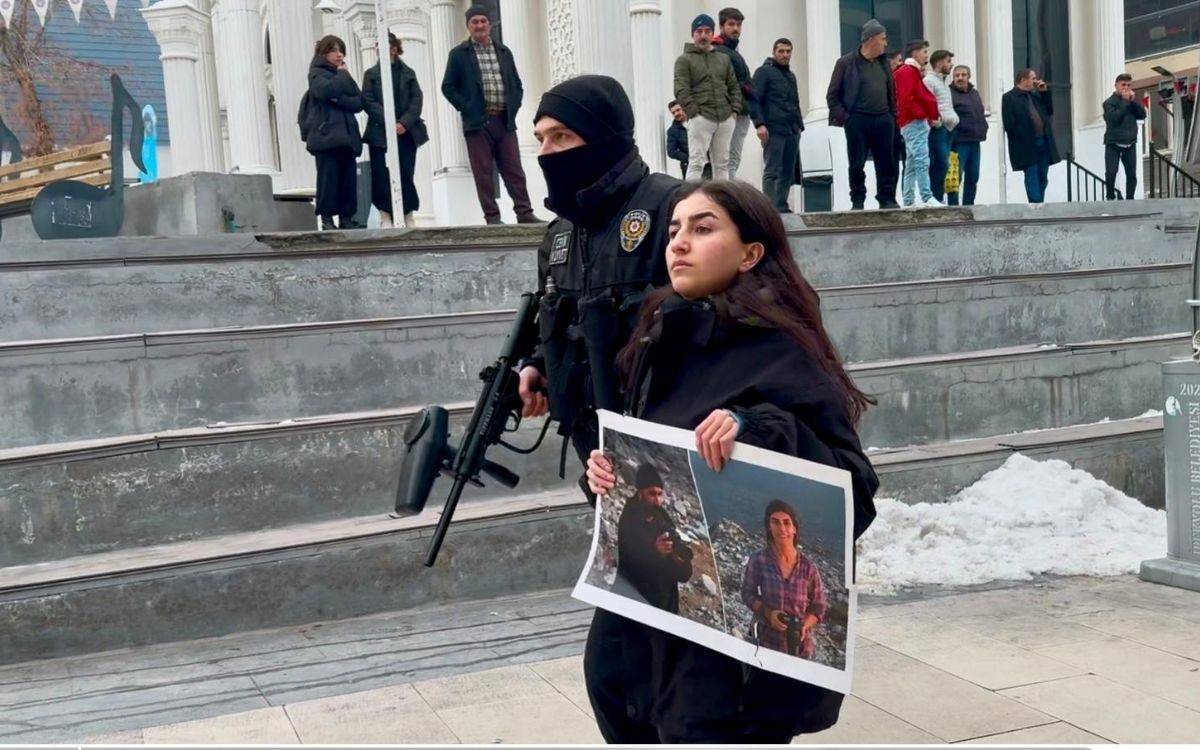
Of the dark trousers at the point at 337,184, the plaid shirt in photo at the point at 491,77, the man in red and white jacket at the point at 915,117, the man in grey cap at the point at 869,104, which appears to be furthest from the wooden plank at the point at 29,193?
the man in red and white jacket at the point at 915,117

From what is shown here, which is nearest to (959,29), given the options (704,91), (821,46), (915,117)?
(821,46)

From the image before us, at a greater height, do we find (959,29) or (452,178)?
Result: (959,29)

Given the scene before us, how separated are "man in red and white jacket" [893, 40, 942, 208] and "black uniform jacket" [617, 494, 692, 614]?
1020cm

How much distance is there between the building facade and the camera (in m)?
12.2

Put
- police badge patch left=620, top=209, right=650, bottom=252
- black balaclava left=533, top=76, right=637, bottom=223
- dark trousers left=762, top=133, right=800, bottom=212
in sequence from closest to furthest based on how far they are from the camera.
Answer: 1. police badge patch left=620, top=209, right=650, bottom=252
2. black balaclava left=533, top=76, right=637, bottom=223
3. dark trousers left=762, top=133, right=800, bottom=212

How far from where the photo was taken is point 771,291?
105 inches

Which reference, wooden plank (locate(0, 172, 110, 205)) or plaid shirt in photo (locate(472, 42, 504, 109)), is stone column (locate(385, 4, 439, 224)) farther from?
plaid shirt in photo (locate(472, 42, 504, 109))

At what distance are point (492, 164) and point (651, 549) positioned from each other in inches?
322

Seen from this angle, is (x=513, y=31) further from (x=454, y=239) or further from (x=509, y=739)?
(x=509, y=739)

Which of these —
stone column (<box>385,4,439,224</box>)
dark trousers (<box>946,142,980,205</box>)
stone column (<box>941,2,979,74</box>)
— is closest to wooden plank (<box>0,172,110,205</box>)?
stone column (<box>385,4,439,224</box>)

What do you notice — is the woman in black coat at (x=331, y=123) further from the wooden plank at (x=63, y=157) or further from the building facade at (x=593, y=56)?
the wooden plank at (x=63, y=157)

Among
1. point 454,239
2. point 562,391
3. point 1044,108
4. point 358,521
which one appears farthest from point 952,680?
point 1044,108

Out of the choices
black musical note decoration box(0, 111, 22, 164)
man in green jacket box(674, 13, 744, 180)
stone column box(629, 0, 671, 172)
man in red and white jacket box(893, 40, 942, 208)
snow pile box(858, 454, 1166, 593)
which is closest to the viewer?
snow pile box(858, 454, 1166, 593)

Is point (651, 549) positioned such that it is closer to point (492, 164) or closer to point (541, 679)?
point (541, 679)
